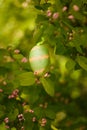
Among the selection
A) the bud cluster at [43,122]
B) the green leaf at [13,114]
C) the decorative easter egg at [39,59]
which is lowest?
the bud cluster at [43,122]

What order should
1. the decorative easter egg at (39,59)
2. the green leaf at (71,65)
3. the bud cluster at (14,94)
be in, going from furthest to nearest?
the bud cluster at (14,94), the green leaf at (71,65), the decorative easter egg at (39,59)

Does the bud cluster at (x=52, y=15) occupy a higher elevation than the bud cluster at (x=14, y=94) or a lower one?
higher

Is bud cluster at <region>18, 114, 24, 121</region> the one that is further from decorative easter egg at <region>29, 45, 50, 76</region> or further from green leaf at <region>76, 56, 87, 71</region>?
green leaf at <region>76, 56, 87, 71</region>

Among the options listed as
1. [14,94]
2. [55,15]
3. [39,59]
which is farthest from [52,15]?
[14,94]

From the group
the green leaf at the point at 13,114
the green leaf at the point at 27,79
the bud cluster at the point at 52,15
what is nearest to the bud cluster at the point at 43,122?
the green leaf at the point at 13,114

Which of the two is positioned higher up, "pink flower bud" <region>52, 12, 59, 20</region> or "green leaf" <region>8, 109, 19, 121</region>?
"pink flower bud" <region>52, 12, 59, 20</region>

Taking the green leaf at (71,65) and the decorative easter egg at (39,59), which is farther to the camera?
the green leaf at (71,65)

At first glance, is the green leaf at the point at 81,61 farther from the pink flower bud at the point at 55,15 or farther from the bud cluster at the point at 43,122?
the bud cluster at the point at 43,122

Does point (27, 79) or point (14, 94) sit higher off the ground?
point (27, 79)

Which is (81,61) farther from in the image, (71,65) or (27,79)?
(27,79)

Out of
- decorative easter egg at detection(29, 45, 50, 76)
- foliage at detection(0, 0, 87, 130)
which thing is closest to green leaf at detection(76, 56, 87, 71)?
foliage at detection(0, 0, 87, 130)
